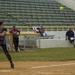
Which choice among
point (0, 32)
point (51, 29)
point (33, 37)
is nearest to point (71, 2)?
point (51, 29)

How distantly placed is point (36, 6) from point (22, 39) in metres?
10.6

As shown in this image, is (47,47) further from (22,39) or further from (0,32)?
(0,32)

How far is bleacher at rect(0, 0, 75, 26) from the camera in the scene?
30.7 metres

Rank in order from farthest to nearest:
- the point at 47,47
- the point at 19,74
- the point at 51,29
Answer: the point at 51,29 < the point at 47,47 < the point at 19,74

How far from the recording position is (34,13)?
32594mm

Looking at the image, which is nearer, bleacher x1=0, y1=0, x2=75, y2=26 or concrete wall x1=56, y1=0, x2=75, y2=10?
bleacher x1=0, y1=0, x2=75, y2=26

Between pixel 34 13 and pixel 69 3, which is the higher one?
pixel 69 3

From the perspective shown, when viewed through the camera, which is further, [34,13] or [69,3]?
[69,3]

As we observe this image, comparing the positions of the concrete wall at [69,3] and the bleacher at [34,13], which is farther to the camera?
the concrete wall at [69,3]

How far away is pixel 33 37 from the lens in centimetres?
2400

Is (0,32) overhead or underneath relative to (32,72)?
overhead

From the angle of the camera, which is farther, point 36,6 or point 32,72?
point 36,6

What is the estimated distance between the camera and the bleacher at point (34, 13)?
1210 inches

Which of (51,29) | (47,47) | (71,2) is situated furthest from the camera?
(71,2)
